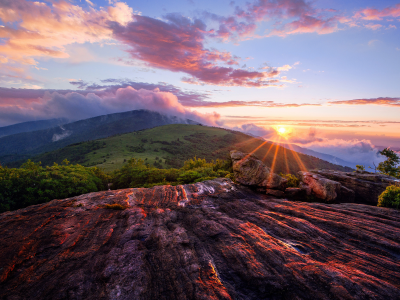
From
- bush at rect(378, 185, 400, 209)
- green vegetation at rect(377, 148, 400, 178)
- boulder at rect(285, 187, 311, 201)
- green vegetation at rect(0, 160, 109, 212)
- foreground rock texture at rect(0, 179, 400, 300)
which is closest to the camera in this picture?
foreground rock texture at rect(0, 179, 400, 300)

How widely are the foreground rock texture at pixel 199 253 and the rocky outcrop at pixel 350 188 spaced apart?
542 cm

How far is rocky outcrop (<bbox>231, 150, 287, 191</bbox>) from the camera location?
2622 centimetres

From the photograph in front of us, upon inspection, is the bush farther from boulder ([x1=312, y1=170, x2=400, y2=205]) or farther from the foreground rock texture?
boulder ([x1=312, y1=170, x2=400, y2=205])

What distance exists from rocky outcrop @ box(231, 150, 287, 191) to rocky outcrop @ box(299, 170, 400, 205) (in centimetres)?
397

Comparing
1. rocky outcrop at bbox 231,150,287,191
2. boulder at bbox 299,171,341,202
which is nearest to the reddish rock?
rocky outcrop at bbox 231,150,287,191

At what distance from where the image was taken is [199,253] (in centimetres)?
1177

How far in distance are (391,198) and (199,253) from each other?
75.2ft

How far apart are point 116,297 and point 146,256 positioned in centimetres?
303

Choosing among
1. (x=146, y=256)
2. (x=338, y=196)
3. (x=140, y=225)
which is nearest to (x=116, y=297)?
(x=146, y=256)

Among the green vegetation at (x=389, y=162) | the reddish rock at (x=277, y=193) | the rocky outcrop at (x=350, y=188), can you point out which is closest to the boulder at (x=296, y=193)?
the rocky outcrop at (x=350, y=188)

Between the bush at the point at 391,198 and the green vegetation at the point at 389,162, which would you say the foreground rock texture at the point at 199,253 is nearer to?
the bush at the point at 391,198

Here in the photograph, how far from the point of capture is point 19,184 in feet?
76.8

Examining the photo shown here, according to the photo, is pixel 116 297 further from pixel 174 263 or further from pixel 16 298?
pixel 16 298

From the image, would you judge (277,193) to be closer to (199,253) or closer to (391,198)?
(391,198)
